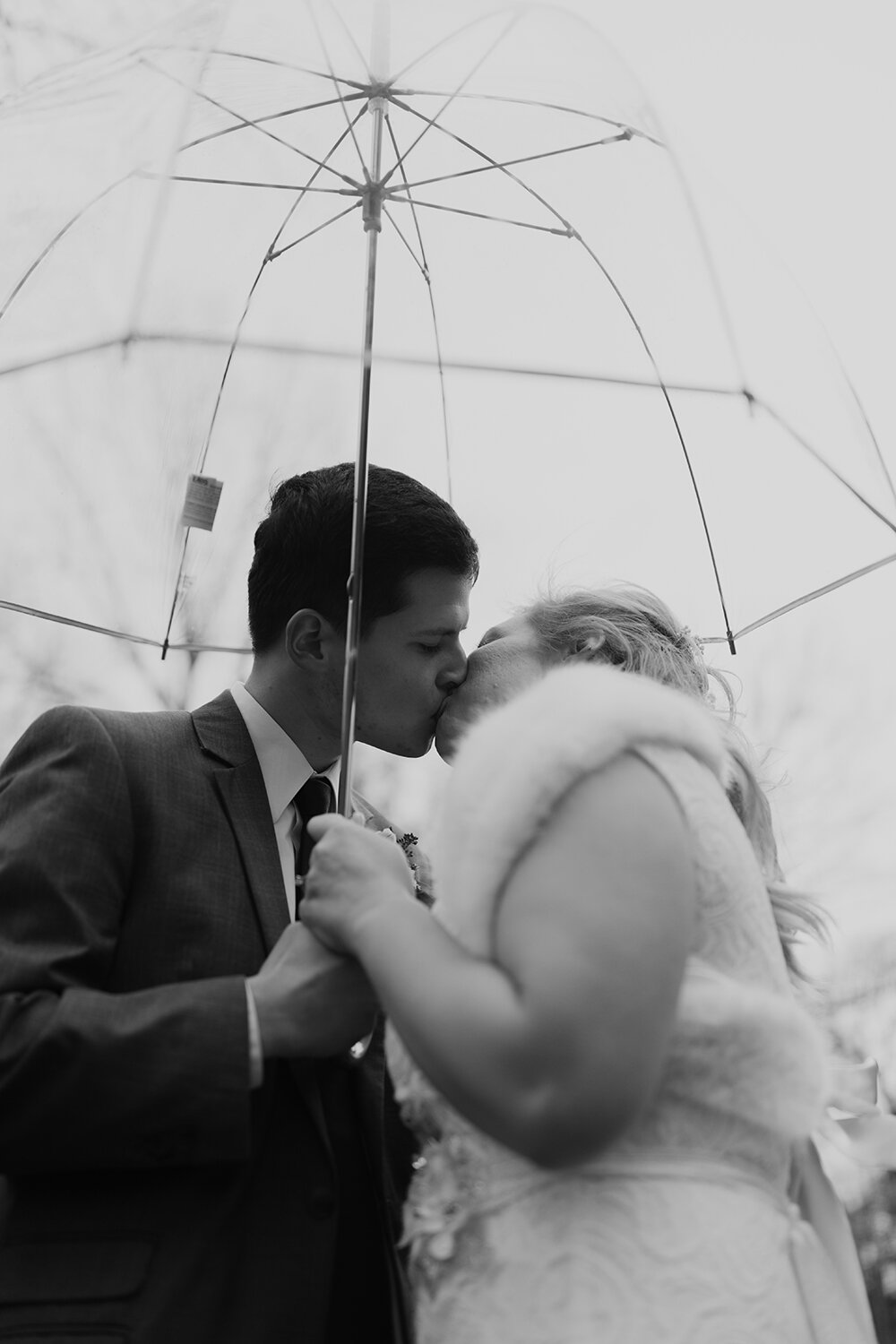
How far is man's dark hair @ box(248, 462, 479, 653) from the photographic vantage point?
3.25 meters

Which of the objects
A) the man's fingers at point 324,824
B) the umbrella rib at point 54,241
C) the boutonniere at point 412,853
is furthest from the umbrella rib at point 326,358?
the man's fingers at point 324,824

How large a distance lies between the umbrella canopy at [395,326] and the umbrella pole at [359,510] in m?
0.01

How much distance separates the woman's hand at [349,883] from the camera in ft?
Result: 6.57

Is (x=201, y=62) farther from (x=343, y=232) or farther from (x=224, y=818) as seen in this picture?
(x=224, y=818)

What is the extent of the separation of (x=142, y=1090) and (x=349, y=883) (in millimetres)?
513

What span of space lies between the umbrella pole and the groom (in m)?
0.30

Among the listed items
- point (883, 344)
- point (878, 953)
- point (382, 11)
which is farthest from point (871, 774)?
point (382, 11)

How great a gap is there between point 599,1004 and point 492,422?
6.74ft

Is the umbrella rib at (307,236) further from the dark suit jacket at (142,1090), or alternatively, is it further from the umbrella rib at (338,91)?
the dark suit jacket at (142,1090)

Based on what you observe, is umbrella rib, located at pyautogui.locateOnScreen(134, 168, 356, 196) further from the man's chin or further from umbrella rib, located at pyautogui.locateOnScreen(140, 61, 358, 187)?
the man's chin

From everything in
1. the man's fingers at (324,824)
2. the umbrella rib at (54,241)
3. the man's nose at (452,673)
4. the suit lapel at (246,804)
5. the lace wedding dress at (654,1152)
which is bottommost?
the lace wedding dress at (654,1152)

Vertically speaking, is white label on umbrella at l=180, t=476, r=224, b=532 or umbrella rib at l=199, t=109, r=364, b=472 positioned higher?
umbrella rib at l=199, t=109, r=364, b=472

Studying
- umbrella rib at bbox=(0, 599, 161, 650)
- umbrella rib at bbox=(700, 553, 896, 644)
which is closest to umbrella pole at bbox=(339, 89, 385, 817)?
umbrella rib at bbox=(0, 599, 161, 650)

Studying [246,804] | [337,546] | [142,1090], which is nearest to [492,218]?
[337,546]
